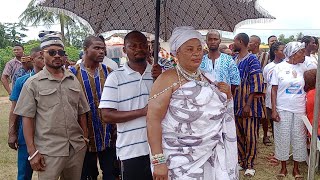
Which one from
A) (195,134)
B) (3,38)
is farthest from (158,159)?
(3,38)

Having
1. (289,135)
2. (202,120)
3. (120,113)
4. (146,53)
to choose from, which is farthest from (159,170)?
(289,135)

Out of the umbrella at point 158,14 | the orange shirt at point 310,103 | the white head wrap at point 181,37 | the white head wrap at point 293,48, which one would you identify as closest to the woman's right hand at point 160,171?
the white head wrap at point 181,37

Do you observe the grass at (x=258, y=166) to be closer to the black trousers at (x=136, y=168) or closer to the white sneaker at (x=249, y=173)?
the white sneaker at (x=249, y=173)

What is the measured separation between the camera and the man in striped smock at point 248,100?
5.02 meters

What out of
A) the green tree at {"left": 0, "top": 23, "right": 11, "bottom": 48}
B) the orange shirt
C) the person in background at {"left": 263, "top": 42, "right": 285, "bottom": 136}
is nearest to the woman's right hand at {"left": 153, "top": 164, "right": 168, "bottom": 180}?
the orange shirt

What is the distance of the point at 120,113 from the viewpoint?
2.87 m

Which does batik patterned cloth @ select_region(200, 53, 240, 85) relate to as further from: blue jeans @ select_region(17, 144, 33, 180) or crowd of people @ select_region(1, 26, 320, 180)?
blue jeans @ select_region(17, 144, 33, 180)

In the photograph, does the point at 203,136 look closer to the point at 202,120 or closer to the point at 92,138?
the point at 202,120

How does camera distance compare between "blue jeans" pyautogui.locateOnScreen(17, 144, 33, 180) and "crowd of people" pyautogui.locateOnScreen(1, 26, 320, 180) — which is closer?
"crowd of people" pyautogui.locateOnScreen(1, 26, 320, 180)

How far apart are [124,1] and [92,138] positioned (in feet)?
A: 4.62

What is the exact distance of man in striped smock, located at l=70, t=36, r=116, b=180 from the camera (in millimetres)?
3814

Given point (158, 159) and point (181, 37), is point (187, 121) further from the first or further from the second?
point (181, 37)

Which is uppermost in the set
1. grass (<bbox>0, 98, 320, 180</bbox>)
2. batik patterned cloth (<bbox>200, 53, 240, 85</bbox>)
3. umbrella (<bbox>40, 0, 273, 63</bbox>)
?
umbrella (<bbox>40, 0, 273, 63</bbox>)

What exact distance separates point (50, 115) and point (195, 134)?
1303mm
